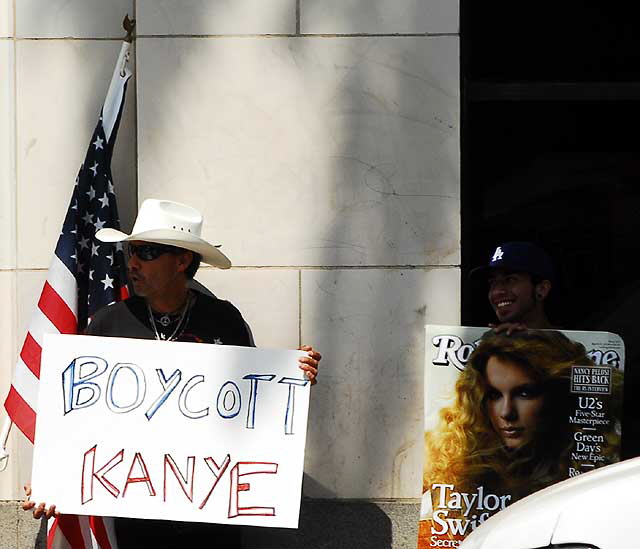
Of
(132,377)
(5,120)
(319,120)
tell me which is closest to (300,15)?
(319,120)

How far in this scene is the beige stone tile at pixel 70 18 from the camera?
7008mm

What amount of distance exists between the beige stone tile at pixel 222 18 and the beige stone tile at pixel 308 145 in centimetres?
7

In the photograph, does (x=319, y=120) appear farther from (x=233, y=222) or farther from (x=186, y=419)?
(x=186, y=419)

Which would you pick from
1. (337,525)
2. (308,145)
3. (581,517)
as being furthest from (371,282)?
(581,517)

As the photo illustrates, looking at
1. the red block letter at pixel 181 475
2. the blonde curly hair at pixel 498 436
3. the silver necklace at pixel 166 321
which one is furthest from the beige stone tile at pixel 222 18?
the red block letter at pixel 181 475

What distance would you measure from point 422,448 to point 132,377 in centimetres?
183

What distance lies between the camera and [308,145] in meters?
6.86

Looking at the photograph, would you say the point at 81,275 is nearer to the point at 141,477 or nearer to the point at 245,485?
the point at 141,477

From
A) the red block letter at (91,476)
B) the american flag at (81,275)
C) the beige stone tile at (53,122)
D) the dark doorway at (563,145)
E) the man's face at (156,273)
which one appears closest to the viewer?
the red block letter at (91,476)

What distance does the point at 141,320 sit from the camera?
5.86 meters

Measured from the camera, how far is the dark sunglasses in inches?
230

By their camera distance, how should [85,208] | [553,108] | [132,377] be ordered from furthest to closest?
[553,108]
[85,208]
[132,377]

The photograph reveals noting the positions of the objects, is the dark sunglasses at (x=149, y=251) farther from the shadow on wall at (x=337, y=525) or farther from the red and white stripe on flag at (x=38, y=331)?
the shadow on wall at (x=337, y=525)

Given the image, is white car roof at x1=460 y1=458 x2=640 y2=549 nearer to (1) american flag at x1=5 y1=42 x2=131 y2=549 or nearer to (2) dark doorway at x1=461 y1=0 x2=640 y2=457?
(1) american flag at x1=5 y1=42 x2=131 y2=549
